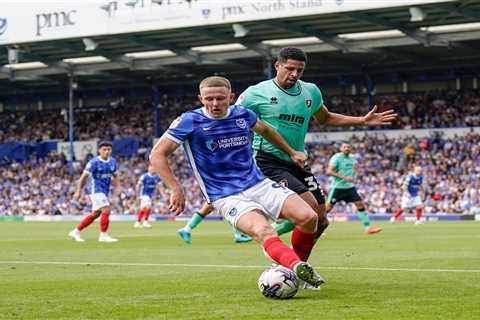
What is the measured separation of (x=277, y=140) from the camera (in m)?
10.1

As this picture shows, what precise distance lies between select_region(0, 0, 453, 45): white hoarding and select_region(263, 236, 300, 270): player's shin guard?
33125mm

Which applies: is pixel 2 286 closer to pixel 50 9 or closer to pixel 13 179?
pixel 50 9

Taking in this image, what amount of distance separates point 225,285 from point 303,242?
92cm

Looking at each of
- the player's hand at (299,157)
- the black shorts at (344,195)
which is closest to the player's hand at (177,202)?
the player's hand at (299,157)

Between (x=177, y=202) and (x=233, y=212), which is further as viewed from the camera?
(x=233, y=212)

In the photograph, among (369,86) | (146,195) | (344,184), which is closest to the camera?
(344,184)

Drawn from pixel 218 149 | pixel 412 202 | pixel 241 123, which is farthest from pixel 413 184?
pixel 218 149

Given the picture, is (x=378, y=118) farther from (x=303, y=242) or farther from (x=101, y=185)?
(x=101, y=185)

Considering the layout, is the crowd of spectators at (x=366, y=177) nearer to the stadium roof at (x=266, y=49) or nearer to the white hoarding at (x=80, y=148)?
the white hoarding at (x=80, y=148)

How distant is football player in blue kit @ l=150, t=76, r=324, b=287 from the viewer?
9367mm

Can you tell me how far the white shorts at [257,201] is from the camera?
30.7ft

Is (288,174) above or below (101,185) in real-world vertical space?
above

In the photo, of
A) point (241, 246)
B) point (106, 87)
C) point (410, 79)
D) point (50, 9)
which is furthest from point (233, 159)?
point (106, 87)

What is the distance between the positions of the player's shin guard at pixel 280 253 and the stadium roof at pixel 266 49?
110 ft
